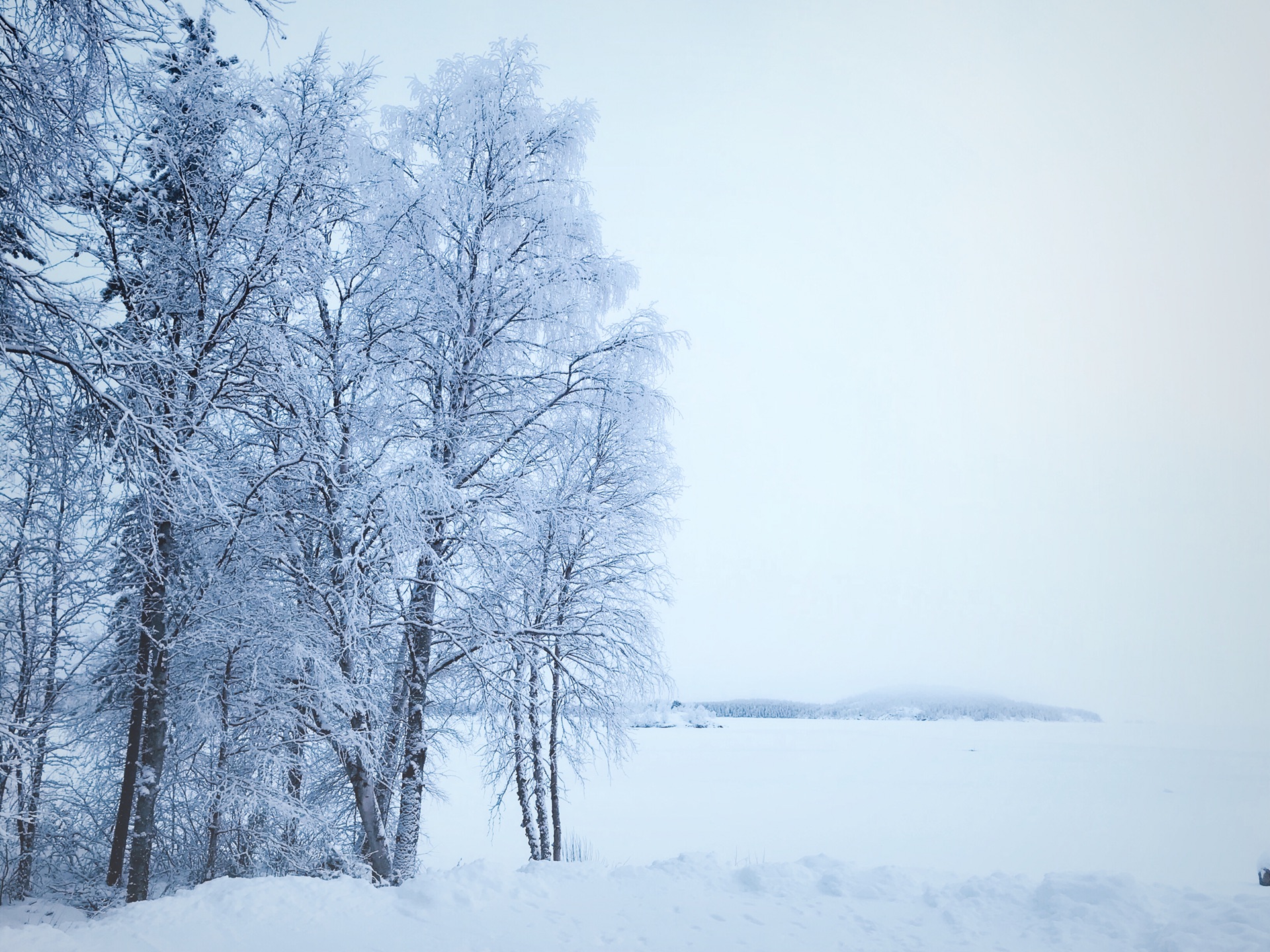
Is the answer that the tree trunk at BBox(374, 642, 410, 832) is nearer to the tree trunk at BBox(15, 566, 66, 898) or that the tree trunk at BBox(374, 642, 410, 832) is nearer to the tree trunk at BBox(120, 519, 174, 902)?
the tree trunk at BBox(120, 519, 174, 902)

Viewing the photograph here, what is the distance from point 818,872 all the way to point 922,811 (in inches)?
470

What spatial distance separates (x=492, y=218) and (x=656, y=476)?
4417mm

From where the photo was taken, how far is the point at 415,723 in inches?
300

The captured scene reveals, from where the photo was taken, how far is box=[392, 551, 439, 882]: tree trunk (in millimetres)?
7254

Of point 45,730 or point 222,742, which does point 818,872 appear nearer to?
point 222,742

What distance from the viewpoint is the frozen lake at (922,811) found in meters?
12.0

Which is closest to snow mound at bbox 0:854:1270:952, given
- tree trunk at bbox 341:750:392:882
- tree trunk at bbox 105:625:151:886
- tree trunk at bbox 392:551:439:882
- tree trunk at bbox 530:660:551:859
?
tree trunk at bbox 105:625:151:886

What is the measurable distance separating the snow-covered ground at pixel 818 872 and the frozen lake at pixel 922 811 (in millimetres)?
98

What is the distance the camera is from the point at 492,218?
7.84m

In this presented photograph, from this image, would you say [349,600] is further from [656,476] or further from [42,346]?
[656,476]

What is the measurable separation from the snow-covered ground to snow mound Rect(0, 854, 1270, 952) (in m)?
0.02

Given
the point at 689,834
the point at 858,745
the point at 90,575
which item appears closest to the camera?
the point at 90,575

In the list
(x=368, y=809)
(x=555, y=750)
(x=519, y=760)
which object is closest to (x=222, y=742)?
(x=368, y=809)

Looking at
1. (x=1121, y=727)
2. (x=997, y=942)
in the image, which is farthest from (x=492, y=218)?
(x=1121, y=727)
